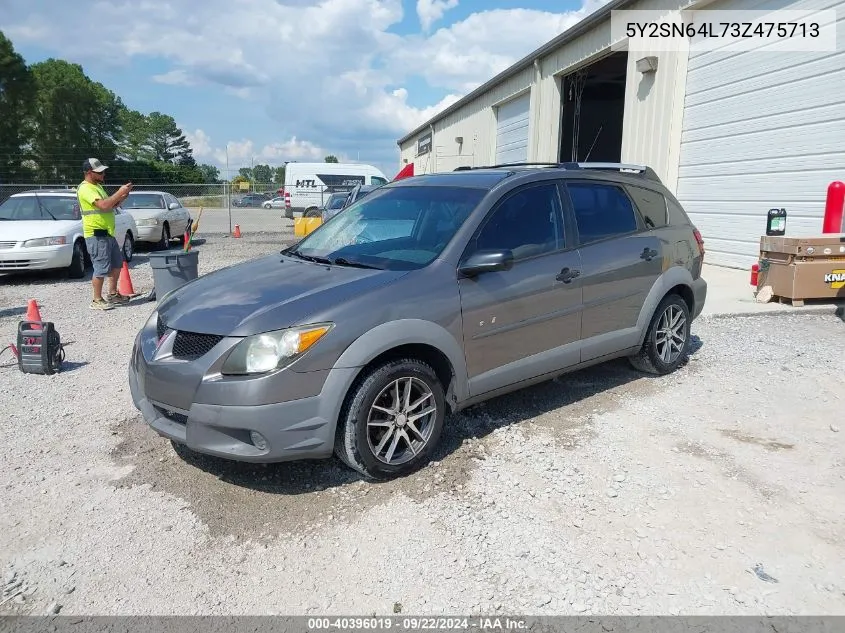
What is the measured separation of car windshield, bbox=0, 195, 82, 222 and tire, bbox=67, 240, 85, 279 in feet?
1.81

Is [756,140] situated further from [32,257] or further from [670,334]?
[32,257]

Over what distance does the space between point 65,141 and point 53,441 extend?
53.0 metres

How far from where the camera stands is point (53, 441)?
4043 mm

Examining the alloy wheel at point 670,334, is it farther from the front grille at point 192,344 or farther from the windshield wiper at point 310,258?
the front grille at point 192,344

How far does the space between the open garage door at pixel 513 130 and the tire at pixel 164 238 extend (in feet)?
33.8

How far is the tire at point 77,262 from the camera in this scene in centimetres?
1027

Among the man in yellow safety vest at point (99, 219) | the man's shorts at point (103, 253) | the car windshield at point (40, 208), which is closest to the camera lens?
the man in yellow safety vest at point (99, 219)

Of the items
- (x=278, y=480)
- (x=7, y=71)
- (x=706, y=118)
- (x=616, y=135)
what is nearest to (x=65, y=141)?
(x=7, y=71)

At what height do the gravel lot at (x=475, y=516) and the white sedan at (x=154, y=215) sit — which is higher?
the white sedan at (x=154, y=215)

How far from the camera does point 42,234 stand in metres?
9.78

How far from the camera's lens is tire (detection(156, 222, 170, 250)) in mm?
15427

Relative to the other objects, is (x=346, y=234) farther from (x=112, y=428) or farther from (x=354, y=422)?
(x=112, y=428)

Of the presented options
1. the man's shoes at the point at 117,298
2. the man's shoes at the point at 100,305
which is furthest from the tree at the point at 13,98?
the man's shoes at the point at 100,305

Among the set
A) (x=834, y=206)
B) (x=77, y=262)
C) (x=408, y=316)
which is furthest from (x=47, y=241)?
(x=834, y=206)
